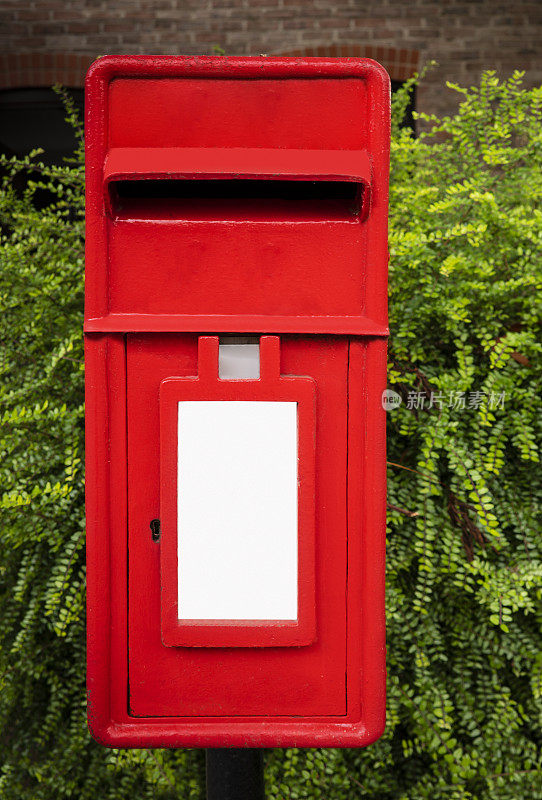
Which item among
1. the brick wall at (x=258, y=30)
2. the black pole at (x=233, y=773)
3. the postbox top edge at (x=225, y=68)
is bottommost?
the black pole at (x=233, y=773)

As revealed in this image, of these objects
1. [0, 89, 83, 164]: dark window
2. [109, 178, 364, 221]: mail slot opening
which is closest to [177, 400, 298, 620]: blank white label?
[109, 178, 364, 221]: mail slot opening

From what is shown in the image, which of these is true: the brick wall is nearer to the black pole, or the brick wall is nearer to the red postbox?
the red postbox

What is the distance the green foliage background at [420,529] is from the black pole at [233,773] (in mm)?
461

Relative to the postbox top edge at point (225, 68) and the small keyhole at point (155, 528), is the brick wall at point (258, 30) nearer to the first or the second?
the postbox top edge at point (225, 68)

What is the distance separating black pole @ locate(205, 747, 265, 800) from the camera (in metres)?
1.43

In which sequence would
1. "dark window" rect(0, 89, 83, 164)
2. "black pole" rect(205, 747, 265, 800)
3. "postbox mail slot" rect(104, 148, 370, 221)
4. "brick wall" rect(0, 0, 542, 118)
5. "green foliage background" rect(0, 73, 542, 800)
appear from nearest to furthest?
"postbox mail slot" rect(104, 148, 370, 221) → "black pole" rect(205, 747, 265, 800) → "green foliage background" rect(0, 73, 542, 800) → "brick wall" rect(0, 0, 542, 118) → "dark window" rect(0, 89, 83, 164)

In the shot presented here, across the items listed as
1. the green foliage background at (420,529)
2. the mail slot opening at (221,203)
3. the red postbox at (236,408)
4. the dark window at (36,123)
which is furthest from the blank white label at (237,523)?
the dark window at (36,123)

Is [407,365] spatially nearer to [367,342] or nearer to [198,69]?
[367,342]

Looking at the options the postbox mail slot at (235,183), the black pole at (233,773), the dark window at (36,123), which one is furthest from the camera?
the dark window at (36,123)

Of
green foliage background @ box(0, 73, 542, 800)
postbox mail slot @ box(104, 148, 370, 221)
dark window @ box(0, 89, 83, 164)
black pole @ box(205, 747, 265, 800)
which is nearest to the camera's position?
postbox mail slot @ box(104, 148, 370, 221)

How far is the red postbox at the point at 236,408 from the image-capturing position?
1.19 m

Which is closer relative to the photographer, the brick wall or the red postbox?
the red postbox

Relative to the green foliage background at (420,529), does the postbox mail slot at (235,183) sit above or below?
above

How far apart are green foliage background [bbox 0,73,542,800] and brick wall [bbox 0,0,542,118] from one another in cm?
200
